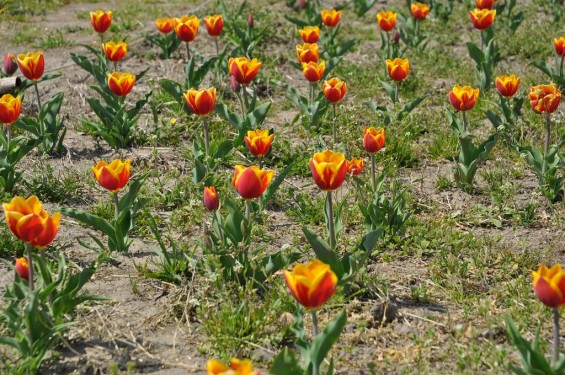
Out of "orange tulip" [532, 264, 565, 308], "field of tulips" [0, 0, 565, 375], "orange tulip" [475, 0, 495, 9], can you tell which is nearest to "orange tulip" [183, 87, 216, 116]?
"field of tulips" [0, 0, 565, 375]

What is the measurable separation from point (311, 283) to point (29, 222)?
1101 mm

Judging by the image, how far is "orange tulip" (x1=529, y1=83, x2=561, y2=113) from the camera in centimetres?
461

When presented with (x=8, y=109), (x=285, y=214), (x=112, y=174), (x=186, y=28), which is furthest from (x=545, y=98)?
(x=8, y=109)

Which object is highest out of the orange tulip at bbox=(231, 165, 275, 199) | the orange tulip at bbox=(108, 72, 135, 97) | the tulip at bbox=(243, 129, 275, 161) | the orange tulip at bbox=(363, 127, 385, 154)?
the orange tulip at bbox=(231, 165, 275, 199)

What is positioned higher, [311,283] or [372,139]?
[311,283]

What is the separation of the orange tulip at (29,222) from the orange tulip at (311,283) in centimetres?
99

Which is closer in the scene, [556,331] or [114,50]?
[556,331]

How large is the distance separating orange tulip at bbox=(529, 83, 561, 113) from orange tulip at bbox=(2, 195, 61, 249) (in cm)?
278

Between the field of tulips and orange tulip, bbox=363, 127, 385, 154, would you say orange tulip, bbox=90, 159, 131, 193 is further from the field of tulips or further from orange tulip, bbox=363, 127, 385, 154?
orange tulip, bbox=363, 127, 385, 154

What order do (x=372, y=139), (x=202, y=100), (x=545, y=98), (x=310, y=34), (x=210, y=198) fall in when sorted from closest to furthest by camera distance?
1. (x=210, y=198)
2. (x=372, y=139)
3. (x=202, y=100)
4. (x=545, y=98)
5. (x=310, y=34)

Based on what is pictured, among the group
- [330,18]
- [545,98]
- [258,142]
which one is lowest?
[330,18]

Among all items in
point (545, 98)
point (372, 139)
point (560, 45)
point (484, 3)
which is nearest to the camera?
point (372, 139)

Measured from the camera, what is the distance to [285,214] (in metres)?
4.74

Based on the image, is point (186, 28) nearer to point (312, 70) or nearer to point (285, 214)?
point (312, 70)
